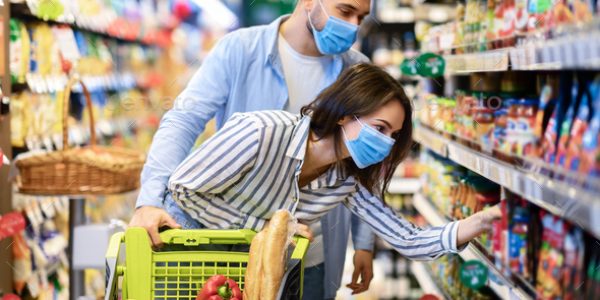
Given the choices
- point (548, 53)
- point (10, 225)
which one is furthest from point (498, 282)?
point (10, 225)

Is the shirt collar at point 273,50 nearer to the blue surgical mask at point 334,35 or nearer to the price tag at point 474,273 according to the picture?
the blue surgical mask at point 334,35

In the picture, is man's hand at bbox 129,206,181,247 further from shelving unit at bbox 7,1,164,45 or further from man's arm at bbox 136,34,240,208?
shelving unit at bbox 7,1,164,45

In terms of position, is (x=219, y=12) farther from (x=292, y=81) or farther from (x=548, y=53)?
(x=548, y=53)

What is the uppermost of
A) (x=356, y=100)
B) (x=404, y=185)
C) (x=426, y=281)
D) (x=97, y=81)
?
(x=356, y=100)

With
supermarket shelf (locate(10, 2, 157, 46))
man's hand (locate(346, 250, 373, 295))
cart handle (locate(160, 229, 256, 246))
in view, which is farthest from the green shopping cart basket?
supermarket shelf (locate(10, 2, 157, 46))

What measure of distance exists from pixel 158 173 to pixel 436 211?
236 centimetres

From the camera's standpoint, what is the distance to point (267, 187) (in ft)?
8.32

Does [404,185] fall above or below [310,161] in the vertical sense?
below

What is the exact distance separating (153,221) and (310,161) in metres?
0.47

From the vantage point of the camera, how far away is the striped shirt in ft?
7.92

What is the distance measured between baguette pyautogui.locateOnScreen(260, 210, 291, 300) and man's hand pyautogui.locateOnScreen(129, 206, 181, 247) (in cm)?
38

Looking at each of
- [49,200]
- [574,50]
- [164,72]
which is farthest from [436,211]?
[164,72]

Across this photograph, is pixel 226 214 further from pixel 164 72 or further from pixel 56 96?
pixel 164 72

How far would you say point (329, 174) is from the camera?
2637 millimetres
